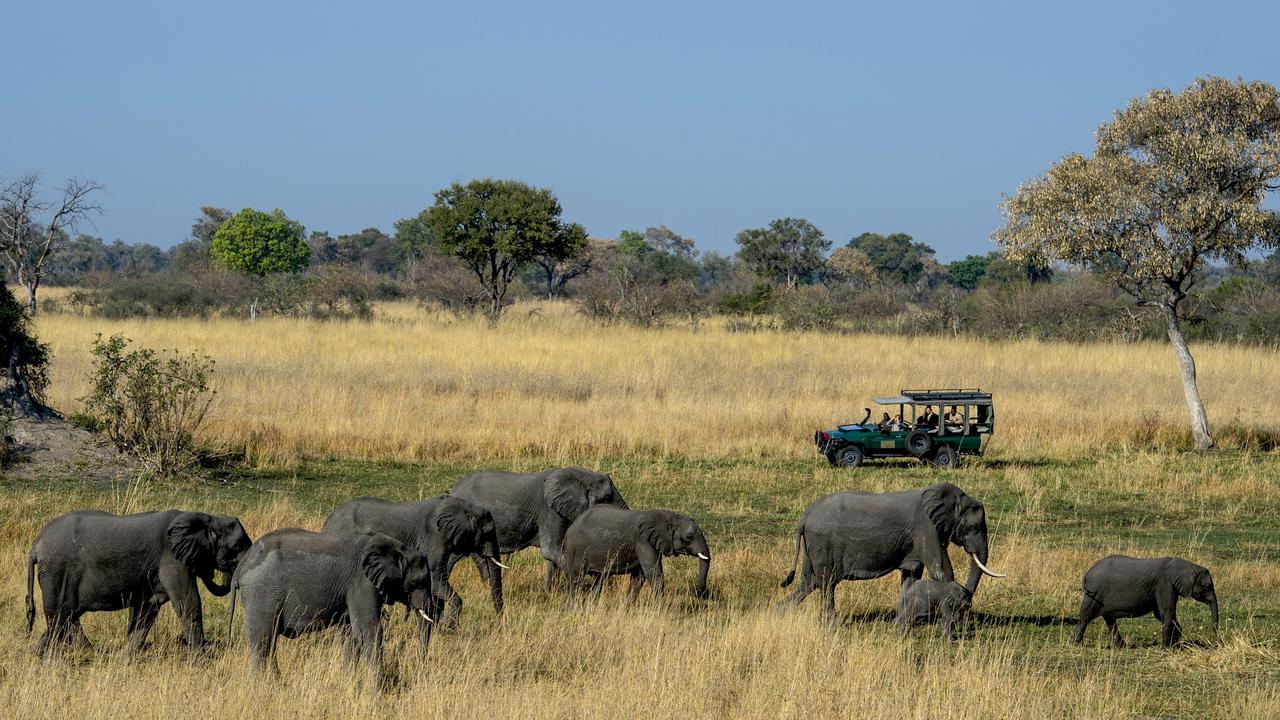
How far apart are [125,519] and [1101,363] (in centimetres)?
3192

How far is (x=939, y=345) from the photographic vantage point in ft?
136

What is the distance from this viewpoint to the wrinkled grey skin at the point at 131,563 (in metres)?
9.83

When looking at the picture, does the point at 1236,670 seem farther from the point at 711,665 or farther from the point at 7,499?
the point at 7,499

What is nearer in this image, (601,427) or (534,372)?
(601,427)

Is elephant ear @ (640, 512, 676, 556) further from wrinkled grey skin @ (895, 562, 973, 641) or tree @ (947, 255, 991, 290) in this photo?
tree @ (947, 255, 991, 290)

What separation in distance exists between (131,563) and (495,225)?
4442 centimetres

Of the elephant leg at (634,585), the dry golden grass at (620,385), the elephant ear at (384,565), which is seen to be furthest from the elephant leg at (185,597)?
the dry golden grass at (620,385)

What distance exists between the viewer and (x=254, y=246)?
270ft

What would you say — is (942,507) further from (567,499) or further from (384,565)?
(384,565)

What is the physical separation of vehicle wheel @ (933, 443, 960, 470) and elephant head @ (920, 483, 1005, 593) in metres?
11.3

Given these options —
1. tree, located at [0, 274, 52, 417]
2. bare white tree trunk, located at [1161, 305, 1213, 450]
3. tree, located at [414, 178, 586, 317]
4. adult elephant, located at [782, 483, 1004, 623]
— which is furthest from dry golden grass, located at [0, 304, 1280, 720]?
tree, located at [414, 178, 586, 317]

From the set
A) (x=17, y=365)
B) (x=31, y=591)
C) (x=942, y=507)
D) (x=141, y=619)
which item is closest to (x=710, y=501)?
(x=942, y=507)

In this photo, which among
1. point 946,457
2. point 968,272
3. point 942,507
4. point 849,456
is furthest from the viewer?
point 968,272

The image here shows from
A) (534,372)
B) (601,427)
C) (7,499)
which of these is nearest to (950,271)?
(534,372)
